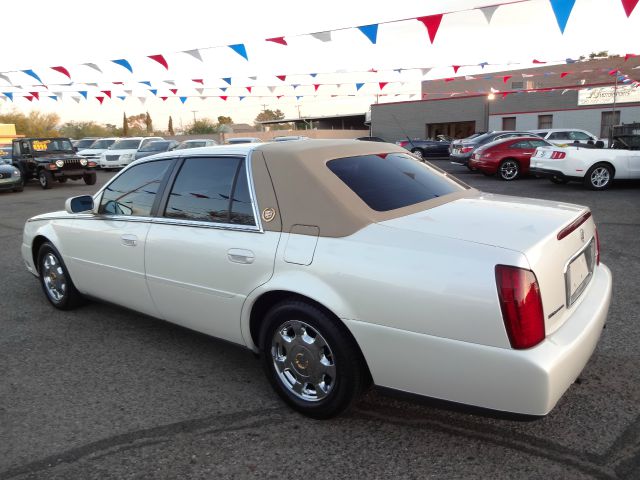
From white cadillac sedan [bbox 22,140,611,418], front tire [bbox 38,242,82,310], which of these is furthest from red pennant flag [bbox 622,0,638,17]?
front tire [bbox 38,242,82,310]

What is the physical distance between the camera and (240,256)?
297cm

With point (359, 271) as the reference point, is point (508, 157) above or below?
below

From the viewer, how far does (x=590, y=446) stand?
100 inches

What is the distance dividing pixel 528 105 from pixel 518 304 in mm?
38181

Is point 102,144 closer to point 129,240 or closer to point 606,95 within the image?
point 129,240

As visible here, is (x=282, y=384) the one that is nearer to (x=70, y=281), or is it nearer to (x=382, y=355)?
(x=382, y=355)

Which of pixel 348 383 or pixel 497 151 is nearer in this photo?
pixel 348 383

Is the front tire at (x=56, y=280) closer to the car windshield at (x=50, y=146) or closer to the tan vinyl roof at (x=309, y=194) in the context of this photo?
the tan vinyl roof at (x=309, y=194)

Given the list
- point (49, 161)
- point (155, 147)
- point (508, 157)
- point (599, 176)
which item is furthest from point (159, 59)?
point (599, 176)

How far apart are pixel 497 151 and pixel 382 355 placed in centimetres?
1422

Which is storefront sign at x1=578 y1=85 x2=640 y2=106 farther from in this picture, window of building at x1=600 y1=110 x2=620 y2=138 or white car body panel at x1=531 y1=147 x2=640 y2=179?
white car body panel at x1=531 y1=147 x2=640 y2=179

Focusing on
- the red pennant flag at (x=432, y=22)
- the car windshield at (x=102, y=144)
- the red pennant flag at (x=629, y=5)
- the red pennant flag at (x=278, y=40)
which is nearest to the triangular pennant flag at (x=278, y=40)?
the red pennant flag at (x=278, y=40)

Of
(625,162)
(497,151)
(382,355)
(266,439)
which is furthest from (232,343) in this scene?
(497,151)

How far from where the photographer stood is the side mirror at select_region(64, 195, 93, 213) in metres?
4.31
